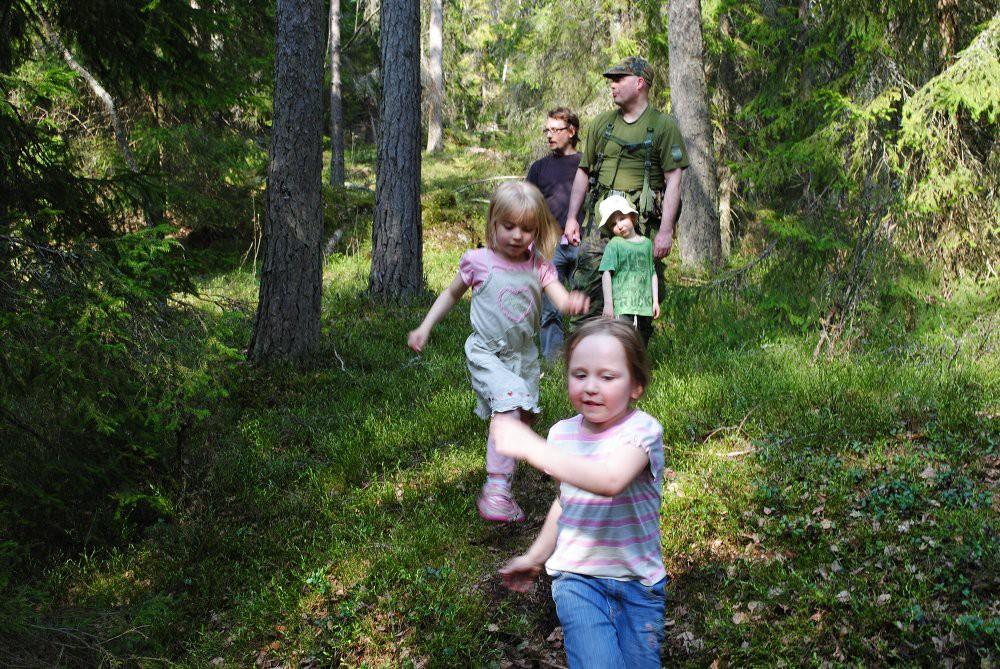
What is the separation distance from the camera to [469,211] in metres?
16.4

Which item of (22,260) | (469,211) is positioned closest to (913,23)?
(22,260)

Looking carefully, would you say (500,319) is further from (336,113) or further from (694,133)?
(336,113)

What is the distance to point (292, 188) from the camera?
750cm

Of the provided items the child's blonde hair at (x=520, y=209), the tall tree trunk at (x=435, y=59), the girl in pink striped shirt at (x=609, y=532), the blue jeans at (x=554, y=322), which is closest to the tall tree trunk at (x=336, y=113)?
the tall tree trunk at (x=435, y=59)

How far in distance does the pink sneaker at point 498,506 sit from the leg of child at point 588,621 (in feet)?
6.67

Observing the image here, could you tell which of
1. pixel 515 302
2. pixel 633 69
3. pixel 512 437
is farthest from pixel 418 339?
pixel 633 69

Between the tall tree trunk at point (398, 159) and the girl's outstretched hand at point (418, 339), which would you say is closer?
the girl's outstretched hand at point (418, 339)

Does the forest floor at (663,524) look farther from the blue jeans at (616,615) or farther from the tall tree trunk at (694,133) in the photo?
the tall tree trunk at (694,133)

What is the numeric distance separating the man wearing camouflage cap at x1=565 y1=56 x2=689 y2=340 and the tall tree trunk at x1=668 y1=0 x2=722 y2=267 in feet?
19.9

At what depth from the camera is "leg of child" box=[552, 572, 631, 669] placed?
7.91ft

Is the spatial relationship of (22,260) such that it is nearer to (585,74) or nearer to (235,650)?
(235,650)

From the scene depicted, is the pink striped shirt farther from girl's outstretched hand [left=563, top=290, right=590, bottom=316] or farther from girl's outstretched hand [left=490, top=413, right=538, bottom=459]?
girl's outstretched hand [left=563, top=290, right=590, bottom=316]

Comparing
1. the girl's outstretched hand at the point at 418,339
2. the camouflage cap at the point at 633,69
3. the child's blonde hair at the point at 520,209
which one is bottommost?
the girl's outstretched hand at the point at 418,339

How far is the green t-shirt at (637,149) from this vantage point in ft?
19.8
